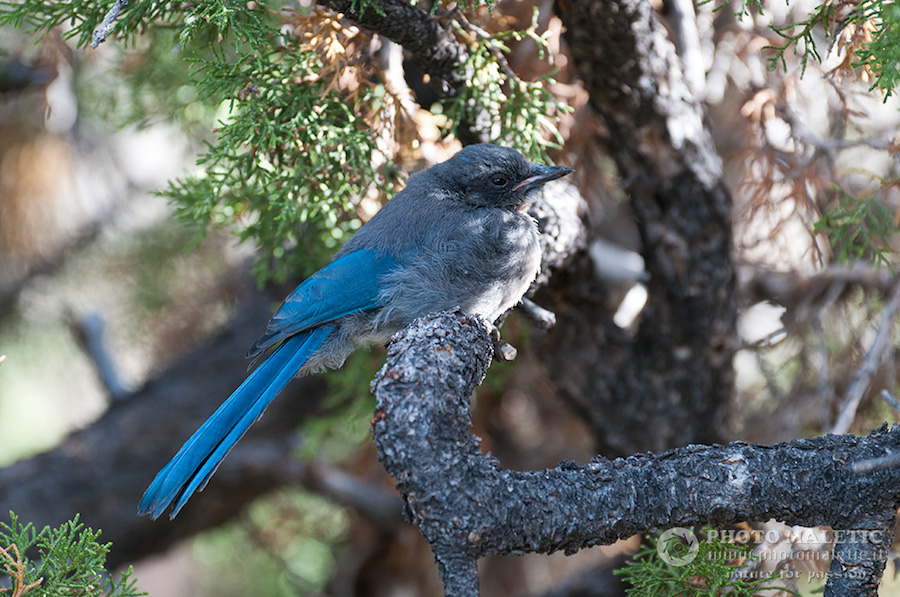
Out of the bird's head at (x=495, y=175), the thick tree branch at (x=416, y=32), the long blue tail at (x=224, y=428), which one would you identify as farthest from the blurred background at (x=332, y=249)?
the long blue tail at (x=224, y=428)

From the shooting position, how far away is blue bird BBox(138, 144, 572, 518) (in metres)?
2.58

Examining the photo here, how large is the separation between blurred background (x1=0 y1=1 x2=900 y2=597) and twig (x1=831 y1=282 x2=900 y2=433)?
0.01m

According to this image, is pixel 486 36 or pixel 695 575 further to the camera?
pixel 486 36

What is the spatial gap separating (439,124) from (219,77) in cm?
90

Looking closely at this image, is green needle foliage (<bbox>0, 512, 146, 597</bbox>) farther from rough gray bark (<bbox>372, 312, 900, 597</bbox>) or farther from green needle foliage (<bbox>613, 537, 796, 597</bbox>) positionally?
green needle foliage (<bbox>613, 537, 796, 597</bbox>)

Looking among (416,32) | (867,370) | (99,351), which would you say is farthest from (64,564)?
(99,351)

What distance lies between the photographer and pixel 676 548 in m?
2.20

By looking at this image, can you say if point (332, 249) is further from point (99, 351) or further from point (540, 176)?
point (99, 351)

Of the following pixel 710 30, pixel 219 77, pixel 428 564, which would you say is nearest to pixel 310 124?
pixel 219 77

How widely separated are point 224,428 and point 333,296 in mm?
543

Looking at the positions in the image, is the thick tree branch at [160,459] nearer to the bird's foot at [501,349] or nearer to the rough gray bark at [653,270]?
the rough gray bark at [653,270]

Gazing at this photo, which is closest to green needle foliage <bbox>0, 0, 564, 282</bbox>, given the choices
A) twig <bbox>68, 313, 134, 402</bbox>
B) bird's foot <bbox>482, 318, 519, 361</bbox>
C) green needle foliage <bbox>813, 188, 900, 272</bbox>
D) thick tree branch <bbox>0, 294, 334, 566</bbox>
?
bird's foot <bbox>482, 318, 519, 361</bbox>

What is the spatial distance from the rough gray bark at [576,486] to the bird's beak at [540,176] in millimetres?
874

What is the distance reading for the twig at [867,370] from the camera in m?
2.79
